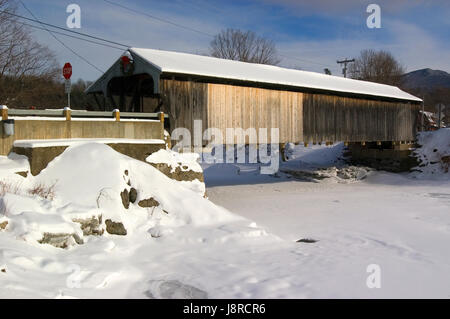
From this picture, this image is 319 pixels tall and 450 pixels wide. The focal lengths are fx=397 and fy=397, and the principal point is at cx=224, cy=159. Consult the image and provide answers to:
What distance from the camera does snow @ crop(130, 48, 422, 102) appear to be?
13.6 metres

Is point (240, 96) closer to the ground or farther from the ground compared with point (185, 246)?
farther from the ground

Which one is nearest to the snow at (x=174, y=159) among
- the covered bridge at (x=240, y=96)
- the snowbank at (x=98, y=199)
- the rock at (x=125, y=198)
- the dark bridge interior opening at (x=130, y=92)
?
the snowbank at (x=98, y=199)

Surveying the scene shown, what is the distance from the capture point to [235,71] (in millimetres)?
15758

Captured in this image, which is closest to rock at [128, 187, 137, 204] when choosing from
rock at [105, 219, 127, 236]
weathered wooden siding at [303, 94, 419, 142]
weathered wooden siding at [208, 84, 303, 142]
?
rock at [105, 219, 127, 236]

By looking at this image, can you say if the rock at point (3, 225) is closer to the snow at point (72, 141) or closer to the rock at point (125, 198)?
the snow at point (72, 141)

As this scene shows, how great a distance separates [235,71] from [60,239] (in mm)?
10329

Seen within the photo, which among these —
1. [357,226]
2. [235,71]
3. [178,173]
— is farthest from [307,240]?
[235,71]

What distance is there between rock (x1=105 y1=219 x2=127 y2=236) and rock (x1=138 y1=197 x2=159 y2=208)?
45.8 inches

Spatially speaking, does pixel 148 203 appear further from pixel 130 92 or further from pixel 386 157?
pixel 386 157

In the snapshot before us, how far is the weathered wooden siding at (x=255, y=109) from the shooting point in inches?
583

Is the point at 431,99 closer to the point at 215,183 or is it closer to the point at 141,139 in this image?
the point at 215,183

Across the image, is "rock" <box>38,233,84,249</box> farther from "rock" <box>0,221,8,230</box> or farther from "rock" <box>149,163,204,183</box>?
"rock" <box>149,163,204,183</box>
